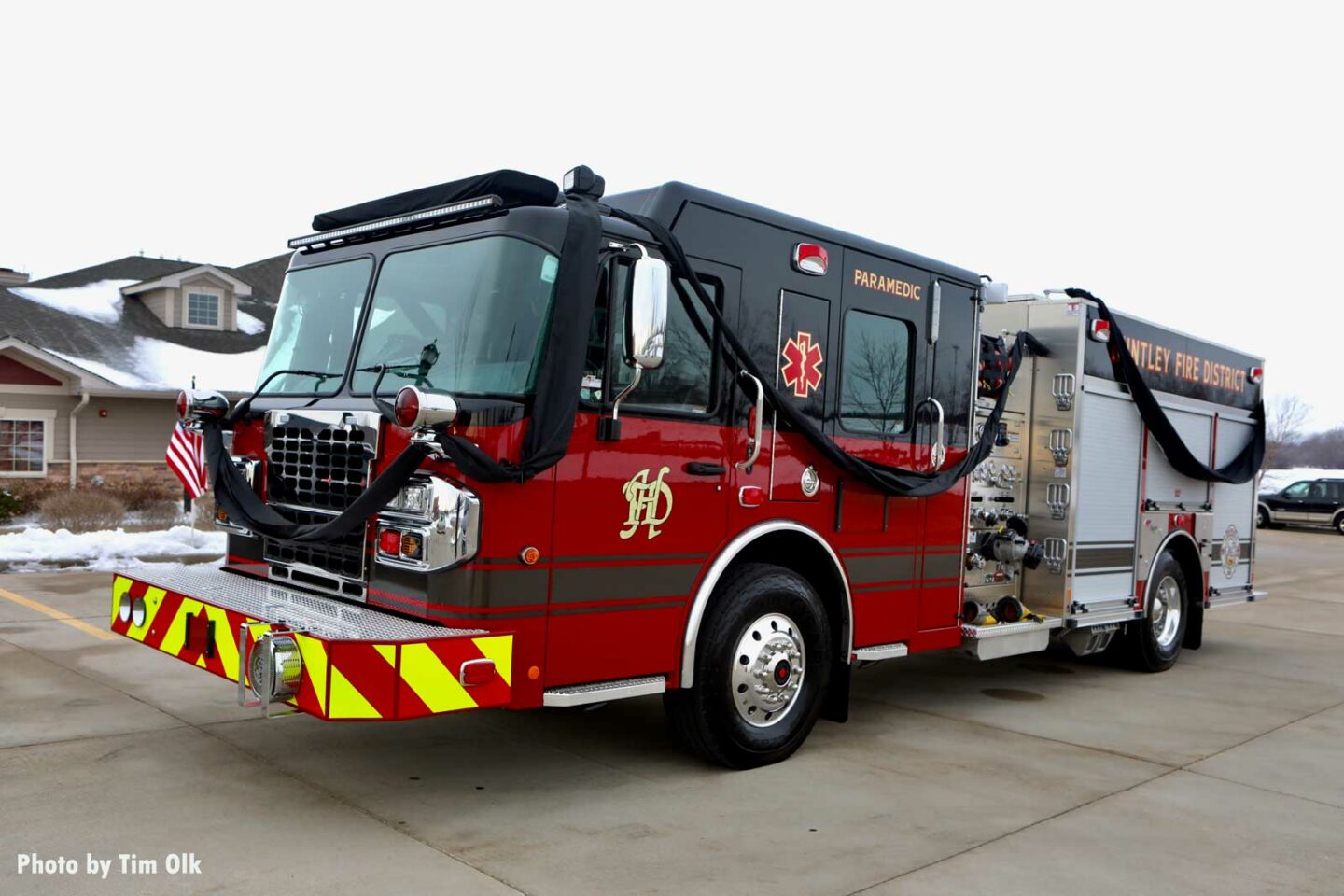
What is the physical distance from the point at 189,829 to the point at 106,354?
20.2 m

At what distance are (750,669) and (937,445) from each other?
6.22 feet

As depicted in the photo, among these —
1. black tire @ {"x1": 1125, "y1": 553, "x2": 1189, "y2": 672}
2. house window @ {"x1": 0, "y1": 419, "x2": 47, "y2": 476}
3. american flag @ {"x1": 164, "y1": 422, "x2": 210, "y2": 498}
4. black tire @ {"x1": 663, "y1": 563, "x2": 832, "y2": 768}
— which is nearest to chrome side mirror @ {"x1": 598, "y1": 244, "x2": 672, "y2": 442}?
black tire @ {"x1": 663, "y1": 563, "x2": 832, "y2": 768}

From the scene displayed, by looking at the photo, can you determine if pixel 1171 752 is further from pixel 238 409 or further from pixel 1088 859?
pixel 238 409

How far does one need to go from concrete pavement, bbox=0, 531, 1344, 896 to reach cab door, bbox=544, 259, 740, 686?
0.72 metres

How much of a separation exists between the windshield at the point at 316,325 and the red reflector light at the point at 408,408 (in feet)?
3.58

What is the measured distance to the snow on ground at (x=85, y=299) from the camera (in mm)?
23844

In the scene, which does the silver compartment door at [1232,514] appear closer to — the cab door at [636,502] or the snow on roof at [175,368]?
the cab door at [636,502]

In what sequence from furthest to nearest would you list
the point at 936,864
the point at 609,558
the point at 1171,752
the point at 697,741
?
the point at 1171,752
the point at 697,741
the point at 609,558
the point at 936,864

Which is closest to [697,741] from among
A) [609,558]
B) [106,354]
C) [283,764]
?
[609,558]

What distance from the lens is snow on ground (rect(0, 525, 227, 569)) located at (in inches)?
494

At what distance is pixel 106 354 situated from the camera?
873 inches

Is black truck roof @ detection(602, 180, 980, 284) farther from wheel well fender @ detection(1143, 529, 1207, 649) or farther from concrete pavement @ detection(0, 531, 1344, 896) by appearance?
wheel well fender @ detection(1143, 529, 1207, 649)

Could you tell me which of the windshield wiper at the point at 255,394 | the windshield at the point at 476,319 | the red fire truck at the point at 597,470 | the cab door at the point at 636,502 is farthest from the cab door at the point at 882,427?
the windshield wiper at the point at 255,394

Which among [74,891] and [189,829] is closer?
[74,891]
